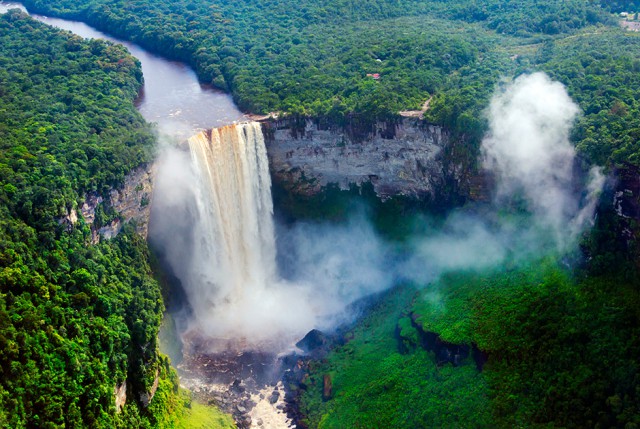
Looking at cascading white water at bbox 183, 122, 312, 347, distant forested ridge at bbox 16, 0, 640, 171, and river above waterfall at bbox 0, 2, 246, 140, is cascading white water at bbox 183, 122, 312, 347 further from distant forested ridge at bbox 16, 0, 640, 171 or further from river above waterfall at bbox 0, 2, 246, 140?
distant forested ridge at bbox 16, 0, 640, 171

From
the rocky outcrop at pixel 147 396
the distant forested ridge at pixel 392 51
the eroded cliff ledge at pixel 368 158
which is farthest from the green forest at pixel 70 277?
the distant forested ridge at pixel 392 51

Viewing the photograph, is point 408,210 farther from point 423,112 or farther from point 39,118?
point 39,118

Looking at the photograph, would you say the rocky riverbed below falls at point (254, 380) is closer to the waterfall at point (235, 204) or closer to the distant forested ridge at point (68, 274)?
the distant forested ridge at point (68, 274)

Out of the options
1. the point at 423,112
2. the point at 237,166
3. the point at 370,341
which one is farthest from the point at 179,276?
the point at 423,112

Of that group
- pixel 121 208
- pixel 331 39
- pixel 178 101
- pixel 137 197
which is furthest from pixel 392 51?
pixel 121 208

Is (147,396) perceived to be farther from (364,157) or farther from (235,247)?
(364,157)

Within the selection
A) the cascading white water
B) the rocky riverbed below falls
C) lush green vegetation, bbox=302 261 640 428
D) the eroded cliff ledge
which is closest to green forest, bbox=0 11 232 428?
the rocky riverbed below falls
